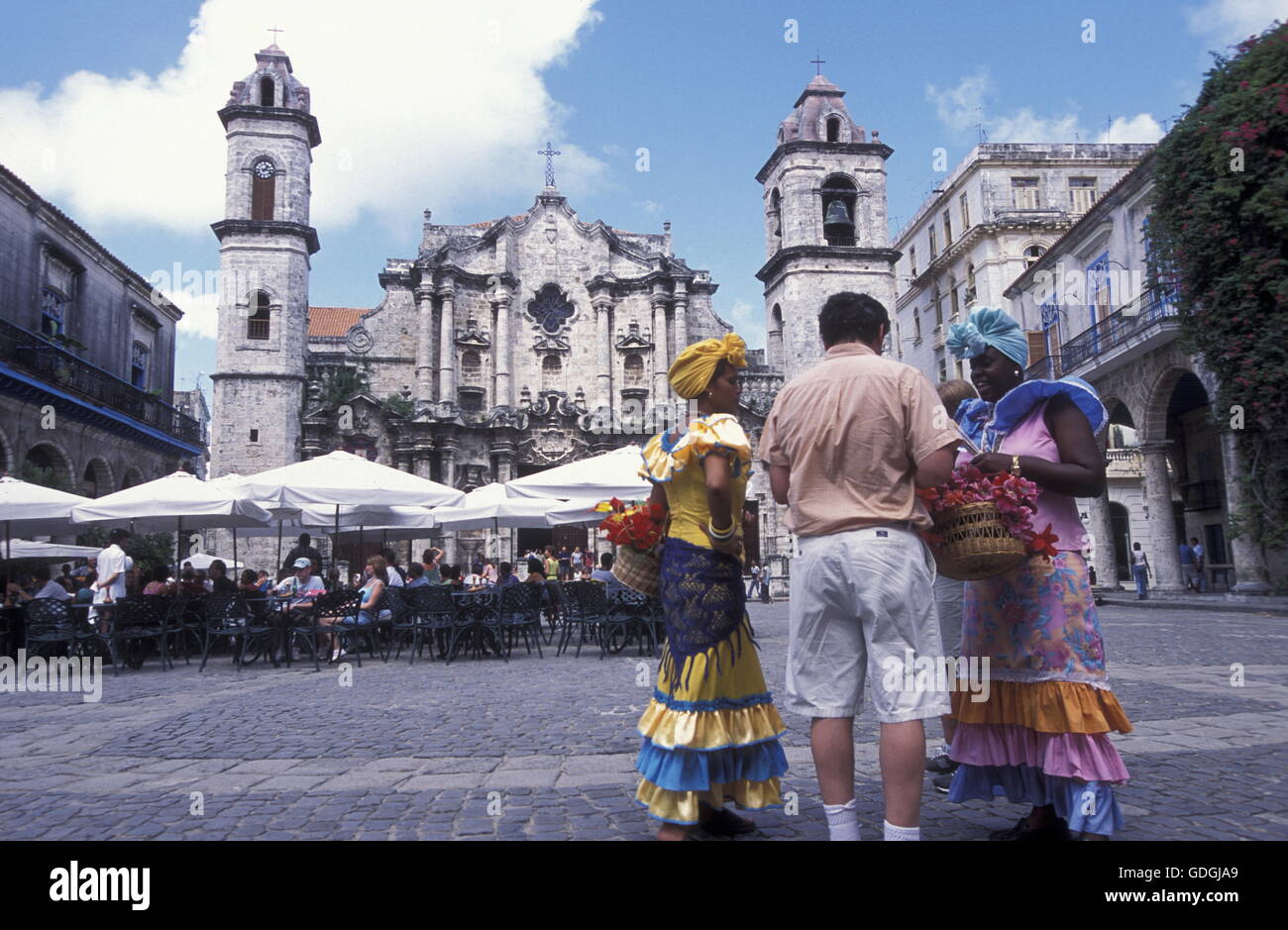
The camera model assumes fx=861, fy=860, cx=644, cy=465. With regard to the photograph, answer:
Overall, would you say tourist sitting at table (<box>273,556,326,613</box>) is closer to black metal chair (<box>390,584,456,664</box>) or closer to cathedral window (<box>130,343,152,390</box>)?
black metal chair (<box>390,584,456,664</box>)

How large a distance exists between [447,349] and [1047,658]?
3210 cm

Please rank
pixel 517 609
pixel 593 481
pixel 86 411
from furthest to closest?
pixel 86 411, pixel 593 481, pixel 517 609

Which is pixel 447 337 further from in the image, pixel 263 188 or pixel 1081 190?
pixel 1081 190

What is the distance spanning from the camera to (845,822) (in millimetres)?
2504

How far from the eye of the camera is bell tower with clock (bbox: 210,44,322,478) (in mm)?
29344

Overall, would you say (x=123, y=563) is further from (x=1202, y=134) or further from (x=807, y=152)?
(x=807, y=152)

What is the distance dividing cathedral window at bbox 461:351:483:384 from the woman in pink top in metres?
32.3

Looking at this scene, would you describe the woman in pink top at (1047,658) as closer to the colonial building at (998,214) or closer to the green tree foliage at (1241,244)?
the green tree foliage at (1241,244)

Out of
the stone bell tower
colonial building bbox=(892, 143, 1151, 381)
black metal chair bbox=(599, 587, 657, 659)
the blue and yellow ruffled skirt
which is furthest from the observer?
colonial building bbox=(892, 143, 1151, 381)

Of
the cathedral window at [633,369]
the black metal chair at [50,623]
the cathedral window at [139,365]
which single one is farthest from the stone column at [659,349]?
the black metal chair at [50,623]

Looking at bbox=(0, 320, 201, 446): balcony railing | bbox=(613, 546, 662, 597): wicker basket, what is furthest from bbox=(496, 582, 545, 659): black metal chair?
bbox=(0, 320, 201, 446): balcony railing

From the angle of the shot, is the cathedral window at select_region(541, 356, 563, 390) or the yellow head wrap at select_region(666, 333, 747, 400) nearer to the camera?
the yellow head wrap at select_region(666, 333, 747, 400)

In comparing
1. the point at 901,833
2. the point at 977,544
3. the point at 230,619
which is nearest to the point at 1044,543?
the point at 977,544
